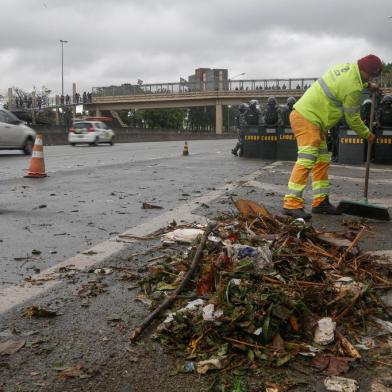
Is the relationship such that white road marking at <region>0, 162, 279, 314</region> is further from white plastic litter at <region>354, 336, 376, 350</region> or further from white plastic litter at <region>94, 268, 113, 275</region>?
white plastic litter at <region>354, 336, 376, 350</region>

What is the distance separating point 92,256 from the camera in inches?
175

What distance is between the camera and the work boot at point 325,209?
6.54 meters

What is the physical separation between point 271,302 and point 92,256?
81.0 inches

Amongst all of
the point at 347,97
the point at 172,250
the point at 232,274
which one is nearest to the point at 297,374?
the point at 232,274

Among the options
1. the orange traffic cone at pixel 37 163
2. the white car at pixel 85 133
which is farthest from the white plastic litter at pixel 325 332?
the white car at pixel 85 133

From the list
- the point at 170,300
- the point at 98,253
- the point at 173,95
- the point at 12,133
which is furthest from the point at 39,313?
the point at 173,95

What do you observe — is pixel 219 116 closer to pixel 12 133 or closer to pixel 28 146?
pixel 28 146

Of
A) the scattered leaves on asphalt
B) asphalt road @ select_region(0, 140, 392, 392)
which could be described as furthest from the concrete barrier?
the scattered leaves on asphalt

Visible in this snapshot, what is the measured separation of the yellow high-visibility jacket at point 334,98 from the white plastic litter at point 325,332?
3.92 meters

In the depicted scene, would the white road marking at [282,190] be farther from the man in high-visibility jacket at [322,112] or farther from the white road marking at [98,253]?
the man in high-visibility jacket at [322,112]

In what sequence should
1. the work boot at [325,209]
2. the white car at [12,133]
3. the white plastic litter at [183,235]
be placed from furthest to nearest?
1. the white car at [12,133]
2. the work boot at [325,209]
3. the white plastic litter at [183,235]

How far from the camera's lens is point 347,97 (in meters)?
6.23

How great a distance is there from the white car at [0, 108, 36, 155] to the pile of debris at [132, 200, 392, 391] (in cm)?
1630

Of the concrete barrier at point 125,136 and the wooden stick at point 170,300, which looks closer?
the wooden stick at point 170,300
